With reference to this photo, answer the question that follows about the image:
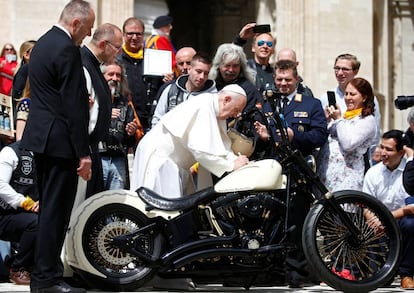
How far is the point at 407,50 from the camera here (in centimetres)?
2506

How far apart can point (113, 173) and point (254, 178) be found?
2102 millimetres

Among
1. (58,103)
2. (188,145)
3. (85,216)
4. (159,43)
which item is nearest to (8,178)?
(85,216)

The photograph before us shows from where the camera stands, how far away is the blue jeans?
32.0 ft

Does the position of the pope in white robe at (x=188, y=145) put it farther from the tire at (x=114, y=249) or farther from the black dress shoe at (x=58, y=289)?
the black dress shoe at (x=58, y=289)

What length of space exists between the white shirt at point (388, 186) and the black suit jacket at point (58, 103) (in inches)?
145

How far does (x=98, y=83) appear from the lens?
846cm

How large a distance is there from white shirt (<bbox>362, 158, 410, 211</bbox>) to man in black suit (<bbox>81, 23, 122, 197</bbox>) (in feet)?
9.45

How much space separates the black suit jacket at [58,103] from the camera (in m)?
7.52

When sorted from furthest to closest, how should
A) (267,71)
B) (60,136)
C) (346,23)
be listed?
(346,23), (267,71), (60,136)

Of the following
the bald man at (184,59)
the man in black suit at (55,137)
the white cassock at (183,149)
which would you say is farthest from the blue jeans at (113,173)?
the man in black suit at (55,137)

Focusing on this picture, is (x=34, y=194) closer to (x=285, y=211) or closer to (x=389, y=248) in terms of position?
(x=285, y=211)

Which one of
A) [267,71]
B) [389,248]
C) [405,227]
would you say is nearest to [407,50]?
[267,71]

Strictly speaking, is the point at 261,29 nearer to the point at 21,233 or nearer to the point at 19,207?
the point at 19,207

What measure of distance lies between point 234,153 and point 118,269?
1495 millimetres
